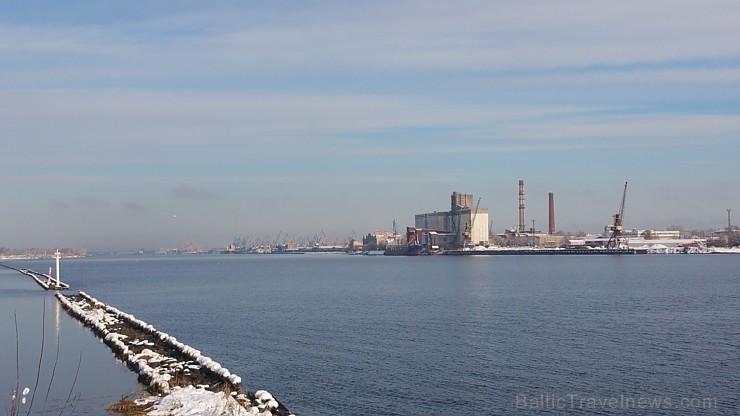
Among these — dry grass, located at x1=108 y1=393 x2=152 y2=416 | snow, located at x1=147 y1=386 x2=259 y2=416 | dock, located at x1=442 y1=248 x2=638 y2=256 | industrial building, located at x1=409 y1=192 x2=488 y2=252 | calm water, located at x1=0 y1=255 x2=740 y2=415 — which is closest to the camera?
snow, located at x1=147 y1=386 x2=259 y2=416

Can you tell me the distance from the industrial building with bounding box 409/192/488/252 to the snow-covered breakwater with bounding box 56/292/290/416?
138m

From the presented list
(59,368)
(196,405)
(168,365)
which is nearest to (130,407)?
(196,405)

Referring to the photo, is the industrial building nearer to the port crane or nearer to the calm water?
the port crane

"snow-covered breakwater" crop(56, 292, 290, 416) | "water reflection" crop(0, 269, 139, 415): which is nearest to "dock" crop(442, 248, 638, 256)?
"water reflection" crop(0, 269, 139, 415)

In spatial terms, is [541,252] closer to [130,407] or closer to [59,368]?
[59,368]

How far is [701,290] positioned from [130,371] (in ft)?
120

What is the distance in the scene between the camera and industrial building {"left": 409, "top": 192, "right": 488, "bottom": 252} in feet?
541

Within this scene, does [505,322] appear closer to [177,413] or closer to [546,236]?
[177,413]

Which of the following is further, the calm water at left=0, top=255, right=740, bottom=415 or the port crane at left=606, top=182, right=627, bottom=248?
the port crane at left=606, top=182, right=627, bottom=248

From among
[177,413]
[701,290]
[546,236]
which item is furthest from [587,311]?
[546,236]

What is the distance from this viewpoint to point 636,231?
7126 inches

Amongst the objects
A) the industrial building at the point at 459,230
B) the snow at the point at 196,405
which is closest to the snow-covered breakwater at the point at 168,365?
the snow at the point at 196,405

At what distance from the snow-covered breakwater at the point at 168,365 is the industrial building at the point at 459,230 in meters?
138

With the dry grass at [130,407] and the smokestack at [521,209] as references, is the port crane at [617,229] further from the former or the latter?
the dry grass at [130,407]
